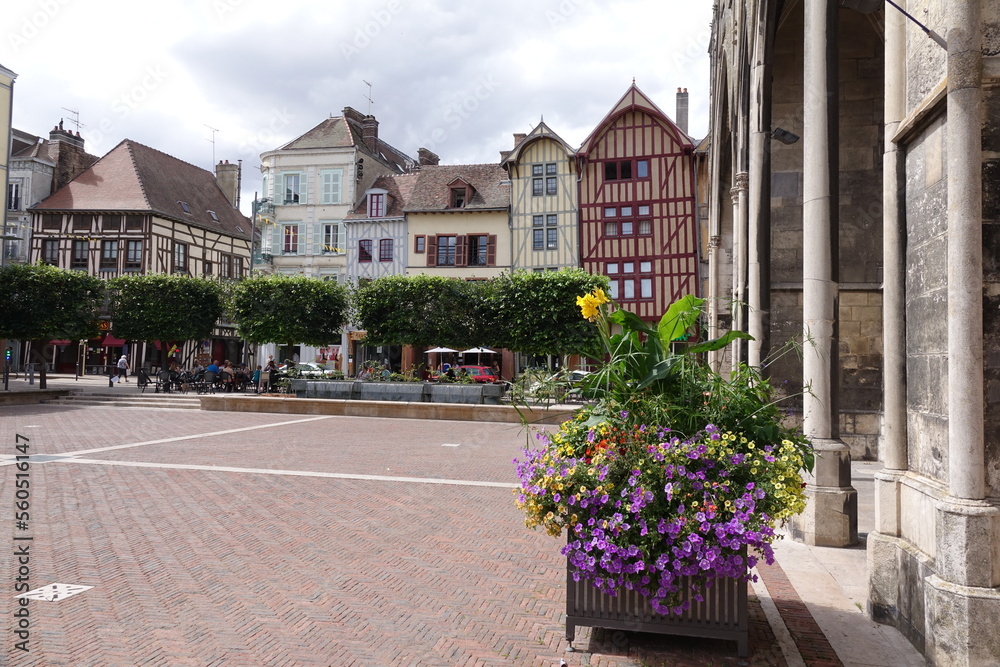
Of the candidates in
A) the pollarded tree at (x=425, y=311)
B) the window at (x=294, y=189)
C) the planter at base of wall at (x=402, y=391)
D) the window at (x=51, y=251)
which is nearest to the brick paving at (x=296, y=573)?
the planter at base of wall at (x=402, y=391)

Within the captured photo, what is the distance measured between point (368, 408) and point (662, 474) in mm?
17972

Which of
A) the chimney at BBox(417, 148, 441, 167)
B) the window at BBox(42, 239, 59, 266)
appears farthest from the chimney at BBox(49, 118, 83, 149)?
the chimney at BBox(417, 148, 441, 167)

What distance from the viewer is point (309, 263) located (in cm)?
4194

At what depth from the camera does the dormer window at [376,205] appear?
40.7 m

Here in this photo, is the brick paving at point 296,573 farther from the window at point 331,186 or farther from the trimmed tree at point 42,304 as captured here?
the window at point 331,186

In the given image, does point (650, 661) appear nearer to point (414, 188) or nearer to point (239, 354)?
point (414, 188)

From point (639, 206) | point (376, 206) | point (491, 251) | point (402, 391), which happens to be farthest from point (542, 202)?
point (402, 391)

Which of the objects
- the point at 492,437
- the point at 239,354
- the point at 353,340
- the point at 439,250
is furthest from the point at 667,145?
the point at 239,354

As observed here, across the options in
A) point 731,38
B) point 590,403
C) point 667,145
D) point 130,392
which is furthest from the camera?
point 667,145

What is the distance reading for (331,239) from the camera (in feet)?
138

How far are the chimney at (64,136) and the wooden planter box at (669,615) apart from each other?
51.1 metres

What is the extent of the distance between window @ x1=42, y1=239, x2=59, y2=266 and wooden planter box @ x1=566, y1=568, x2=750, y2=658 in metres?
46.8

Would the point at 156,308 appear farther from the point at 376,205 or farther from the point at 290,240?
the point at 376,205

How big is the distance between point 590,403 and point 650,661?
1.50 m
